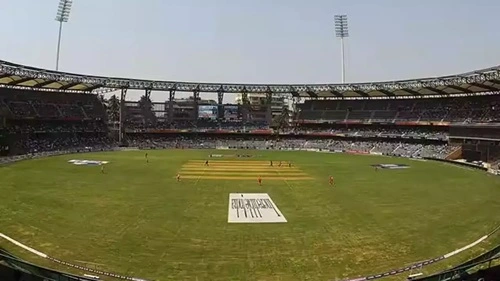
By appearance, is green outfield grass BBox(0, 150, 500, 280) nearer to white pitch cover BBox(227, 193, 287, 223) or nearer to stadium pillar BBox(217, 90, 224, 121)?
white pitch cover BBox(227, 193, 287, 223)

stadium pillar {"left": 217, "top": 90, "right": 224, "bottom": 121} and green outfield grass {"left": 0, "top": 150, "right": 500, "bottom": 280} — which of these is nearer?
green outfield grass {"left": 0, "top": 150, "right": 500, "bottom": 280}

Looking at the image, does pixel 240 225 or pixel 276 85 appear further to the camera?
pixel 276 85

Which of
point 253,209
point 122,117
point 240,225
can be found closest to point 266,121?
point 122,117

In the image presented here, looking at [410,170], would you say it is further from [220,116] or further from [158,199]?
[220,116]

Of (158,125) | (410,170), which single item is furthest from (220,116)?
(410,170)

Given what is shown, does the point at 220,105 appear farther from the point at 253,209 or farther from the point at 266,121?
the point at 253,209

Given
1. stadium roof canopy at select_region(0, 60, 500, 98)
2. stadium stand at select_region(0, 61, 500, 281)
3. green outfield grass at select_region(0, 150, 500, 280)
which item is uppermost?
stadium roof canopy at select_region(0, 60, 500, 98)

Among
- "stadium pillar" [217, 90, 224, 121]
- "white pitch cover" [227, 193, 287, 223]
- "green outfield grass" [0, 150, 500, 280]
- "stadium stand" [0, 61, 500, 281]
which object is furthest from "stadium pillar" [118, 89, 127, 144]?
"white pitch cover" [227, 193, 287, 223]
